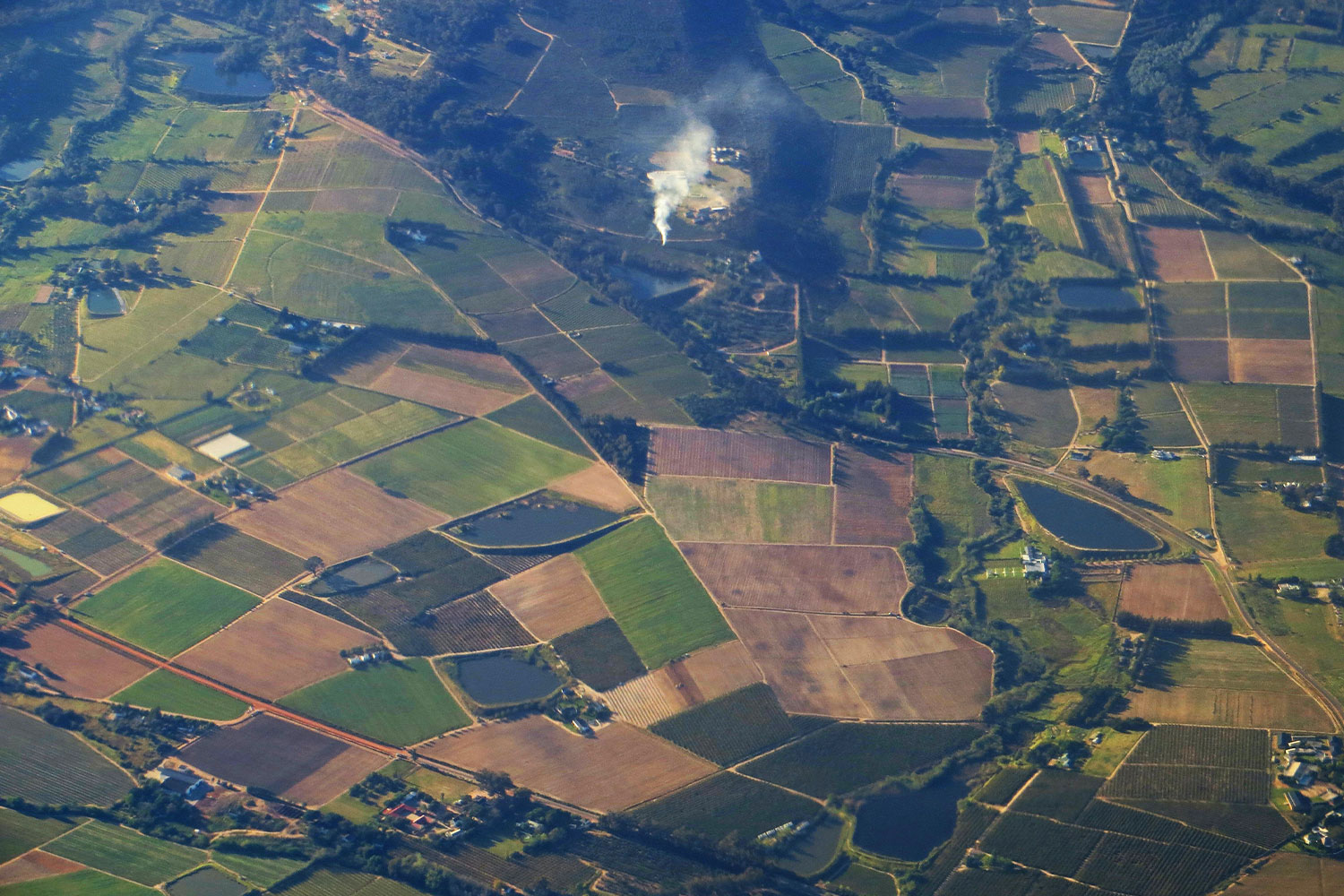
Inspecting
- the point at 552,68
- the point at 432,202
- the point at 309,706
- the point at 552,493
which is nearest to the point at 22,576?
the point at 309,706

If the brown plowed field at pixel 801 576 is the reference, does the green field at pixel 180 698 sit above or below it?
below

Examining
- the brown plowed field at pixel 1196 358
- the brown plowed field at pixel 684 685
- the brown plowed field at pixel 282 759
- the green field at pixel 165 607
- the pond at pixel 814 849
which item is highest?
the brown plowed field at pixel 1196 358

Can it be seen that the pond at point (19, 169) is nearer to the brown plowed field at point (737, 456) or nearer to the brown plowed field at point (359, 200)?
the brown plowed field at point (359, 200)

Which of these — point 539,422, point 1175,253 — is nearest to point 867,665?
point 539,422

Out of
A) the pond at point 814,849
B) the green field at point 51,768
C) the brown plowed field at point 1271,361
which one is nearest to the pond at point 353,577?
the green field at point 51,768

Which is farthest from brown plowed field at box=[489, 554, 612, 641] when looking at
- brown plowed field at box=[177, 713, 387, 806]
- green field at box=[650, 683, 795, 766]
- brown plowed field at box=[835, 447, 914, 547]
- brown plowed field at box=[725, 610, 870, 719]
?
brown plowed field at box=[835, 447, 914, 547]

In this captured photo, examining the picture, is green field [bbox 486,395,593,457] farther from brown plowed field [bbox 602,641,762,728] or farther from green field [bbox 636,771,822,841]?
green field [bbox 636,771,822,841]

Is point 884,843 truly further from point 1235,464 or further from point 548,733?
point 1235,464
